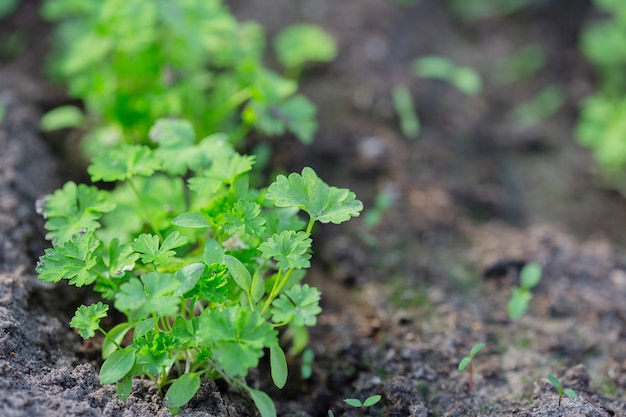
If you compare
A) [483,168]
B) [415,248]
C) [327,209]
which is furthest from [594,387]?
[483,168]

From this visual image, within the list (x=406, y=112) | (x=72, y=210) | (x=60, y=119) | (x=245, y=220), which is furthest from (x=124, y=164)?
(x=406, y=112)

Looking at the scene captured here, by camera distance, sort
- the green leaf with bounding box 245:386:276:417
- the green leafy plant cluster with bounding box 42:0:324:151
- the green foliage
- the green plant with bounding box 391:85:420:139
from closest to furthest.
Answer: the green leaf with bounding box 245:386:276:417 → the green leafy plant cluster with bounding box 42:0:324:151 → the green plant with bounding box 391:85:420:139 → the green foliage

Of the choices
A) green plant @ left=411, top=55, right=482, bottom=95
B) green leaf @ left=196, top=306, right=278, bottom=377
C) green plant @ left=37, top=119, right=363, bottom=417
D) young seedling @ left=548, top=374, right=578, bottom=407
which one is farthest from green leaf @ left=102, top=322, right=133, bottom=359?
green plant @ left=411, top=55, right=482, bottom=95

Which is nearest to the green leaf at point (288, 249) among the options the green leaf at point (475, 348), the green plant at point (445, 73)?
the green leaf at point (475, 348)

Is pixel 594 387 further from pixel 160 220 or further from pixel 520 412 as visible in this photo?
pixel 160 220

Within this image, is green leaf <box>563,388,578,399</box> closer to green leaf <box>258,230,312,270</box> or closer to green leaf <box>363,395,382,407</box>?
green leaf <box>363,395,382,407</box>

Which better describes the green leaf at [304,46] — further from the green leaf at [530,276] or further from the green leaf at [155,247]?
the green leaf at [155,247]
